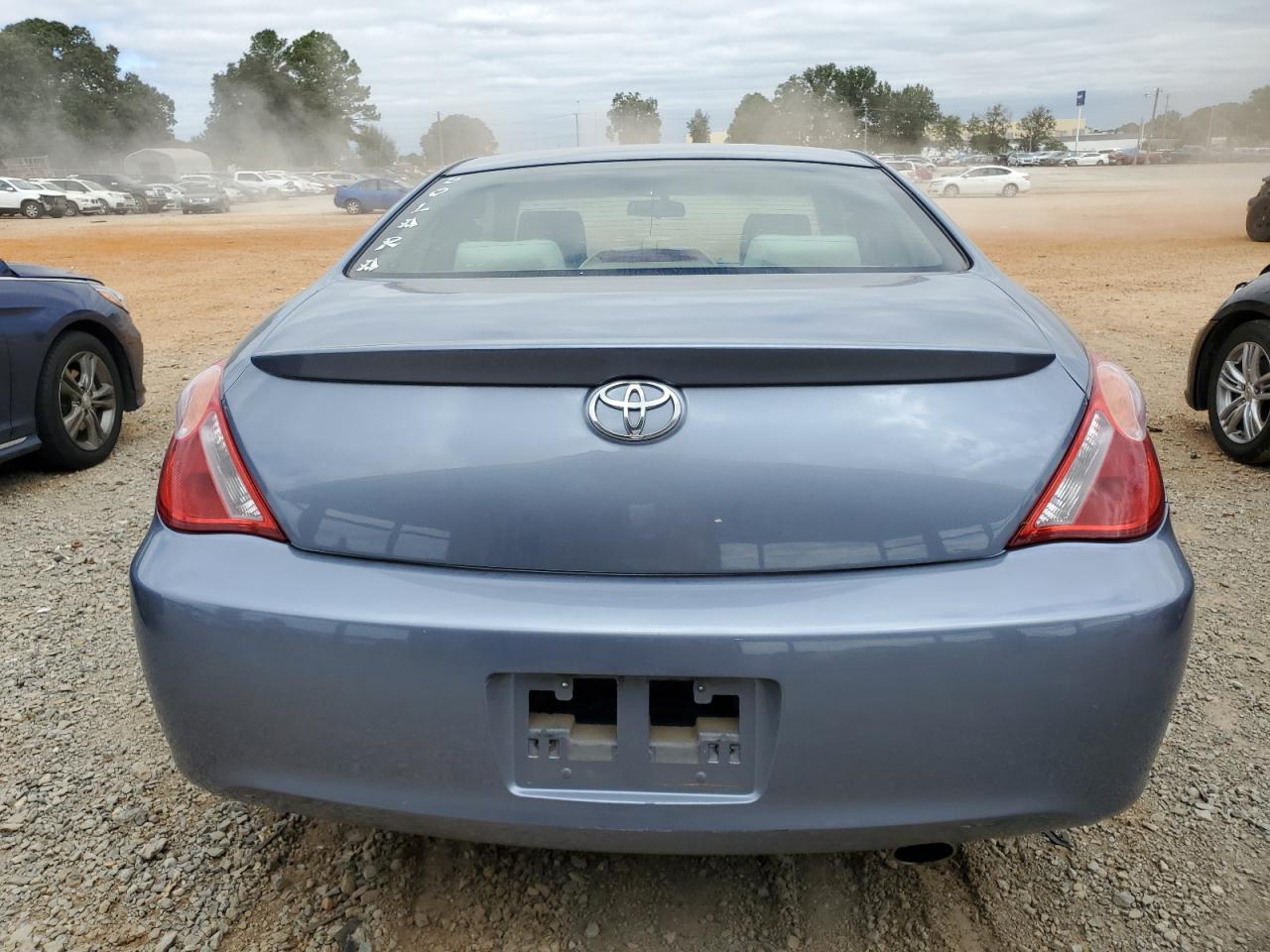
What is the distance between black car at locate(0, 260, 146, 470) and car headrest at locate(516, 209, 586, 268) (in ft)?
10.0

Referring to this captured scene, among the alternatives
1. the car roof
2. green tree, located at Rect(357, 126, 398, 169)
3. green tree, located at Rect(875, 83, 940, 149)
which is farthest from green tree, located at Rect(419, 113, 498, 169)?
the car roof

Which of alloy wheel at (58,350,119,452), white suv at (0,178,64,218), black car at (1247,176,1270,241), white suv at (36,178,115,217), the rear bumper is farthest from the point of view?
white suv at (36,178,115,217)

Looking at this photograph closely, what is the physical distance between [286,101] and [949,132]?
62625 millimetres

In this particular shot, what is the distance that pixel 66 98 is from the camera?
78.2 m

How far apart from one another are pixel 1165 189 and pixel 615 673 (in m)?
41.5

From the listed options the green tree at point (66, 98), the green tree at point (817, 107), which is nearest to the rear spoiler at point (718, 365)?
the green tree at point (66, 98)

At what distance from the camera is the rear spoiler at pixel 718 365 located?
62.5 inches

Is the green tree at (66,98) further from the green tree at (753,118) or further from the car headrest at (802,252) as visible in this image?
the car headrest at (802,252)

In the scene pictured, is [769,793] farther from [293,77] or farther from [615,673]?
[293,77]

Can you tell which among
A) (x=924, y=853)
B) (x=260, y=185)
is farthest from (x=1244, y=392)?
(x=260, y=185)

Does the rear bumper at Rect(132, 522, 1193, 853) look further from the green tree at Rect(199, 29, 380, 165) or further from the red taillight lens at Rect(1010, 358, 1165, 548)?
the green tree at Rect(199, 29, 380, 165)

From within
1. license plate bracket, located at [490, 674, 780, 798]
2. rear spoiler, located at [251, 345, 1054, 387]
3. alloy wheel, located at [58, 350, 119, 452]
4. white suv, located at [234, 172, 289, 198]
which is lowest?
white suv, located at [234, 172, 289, 198]

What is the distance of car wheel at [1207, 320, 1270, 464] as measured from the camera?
15.8ft

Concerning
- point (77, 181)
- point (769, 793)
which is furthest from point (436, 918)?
point (77, 181)
